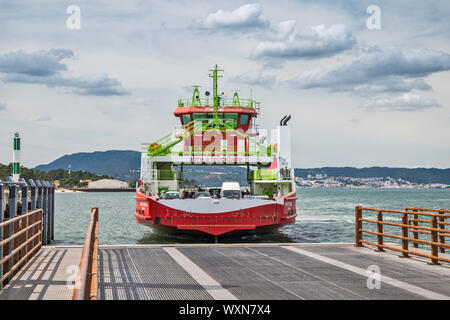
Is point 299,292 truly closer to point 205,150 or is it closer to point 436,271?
point 436,271

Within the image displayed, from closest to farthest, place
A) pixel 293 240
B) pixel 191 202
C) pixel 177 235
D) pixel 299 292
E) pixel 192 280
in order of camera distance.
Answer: pixel 299 292 < pixel 192 280 < pixel 191 202 < pixel 177 235 < pixel 293 240

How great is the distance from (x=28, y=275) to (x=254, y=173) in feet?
72.1

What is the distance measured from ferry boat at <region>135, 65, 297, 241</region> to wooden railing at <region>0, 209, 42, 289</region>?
9068 millimetres

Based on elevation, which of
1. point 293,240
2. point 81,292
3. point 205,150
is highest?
point 205,150

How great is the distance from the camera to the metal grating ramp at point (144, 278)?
8656 millimetres

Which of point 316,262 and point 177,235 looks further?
point 177,235

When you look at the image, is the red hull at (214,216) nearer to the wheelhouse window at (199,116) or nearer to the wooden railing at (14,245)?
the wooden railing at (14,245)

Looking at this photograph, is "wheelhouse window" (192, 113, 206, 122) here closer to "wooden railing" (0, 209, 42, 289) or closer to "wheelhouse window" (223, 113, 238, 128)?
"wheelhouse window" (223, 113, 238, 128)

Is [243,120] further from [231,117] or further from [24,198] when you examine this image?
[24,198]

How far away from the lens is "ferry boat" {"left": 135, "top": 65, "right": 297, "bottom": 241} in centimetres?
2228

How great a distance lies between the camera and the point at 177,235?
23.9 meters

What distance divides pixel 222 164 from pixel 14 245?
65.6 feet

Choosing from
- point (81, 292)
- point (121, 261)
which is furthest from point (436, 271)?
point (81, 292)

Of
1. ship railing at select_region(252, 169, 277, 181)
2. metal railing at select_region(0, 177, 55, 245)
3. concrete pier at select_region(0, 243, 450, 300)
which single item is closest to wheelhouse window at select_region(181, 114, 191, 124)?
ship railing at select_region(252, 169, 277, 181)
